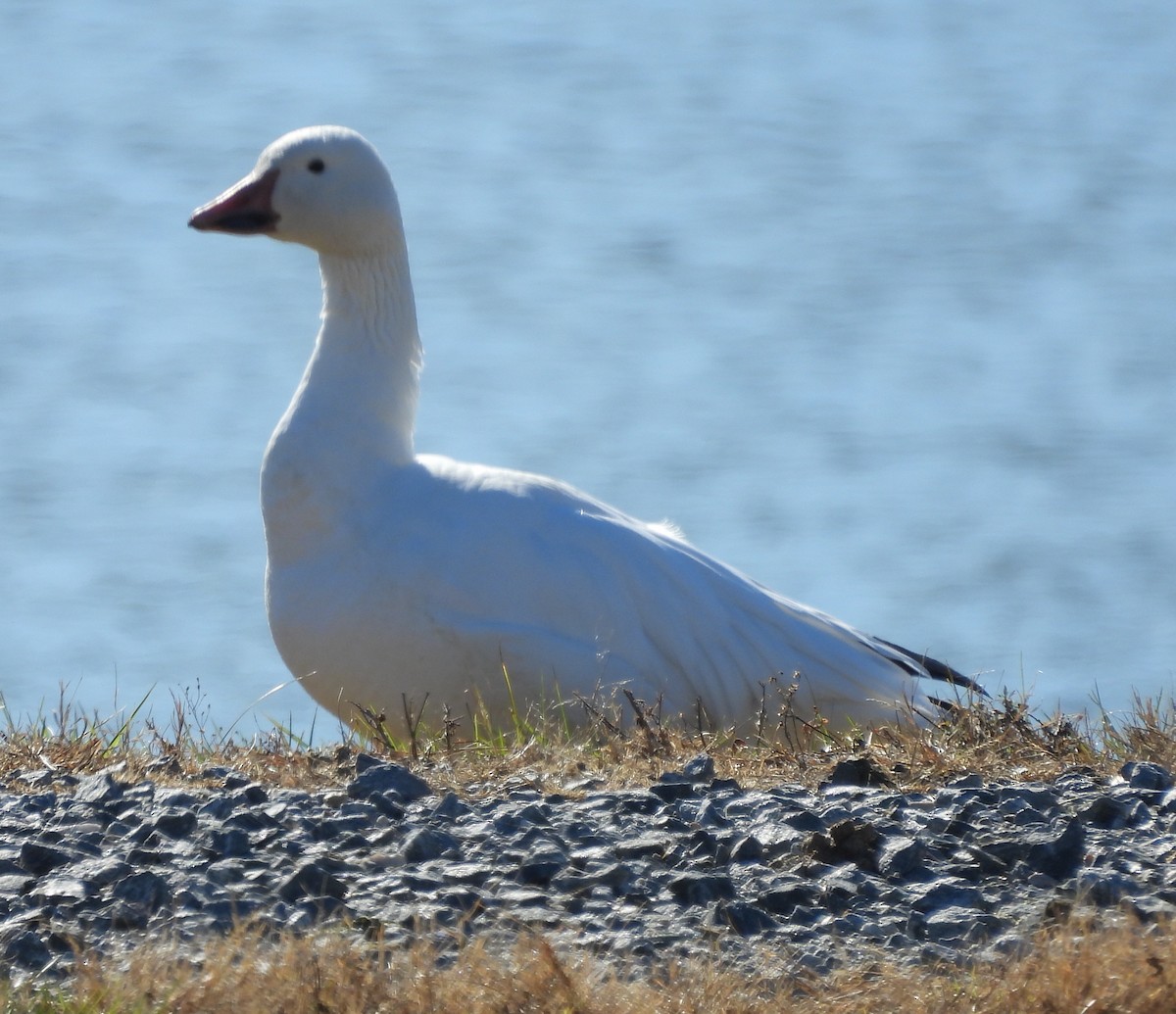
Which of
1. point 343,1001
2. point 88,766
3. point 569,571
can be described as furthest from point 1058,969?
point 569,571

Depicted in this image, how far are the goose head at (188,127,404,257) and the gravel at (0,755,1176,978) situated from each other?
10.8 feet

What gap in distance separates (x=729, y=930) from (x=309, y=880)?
868 mm

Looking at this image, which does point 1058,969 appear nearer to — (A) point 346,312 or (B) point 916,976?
(B) point 916,976

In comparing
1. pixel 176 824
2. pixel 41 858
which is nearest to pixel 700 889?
pixel 176 824

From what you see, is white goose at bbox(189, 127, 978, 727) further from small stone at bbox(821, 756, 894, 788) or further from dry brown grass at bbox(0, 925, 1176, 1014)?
dry brown grass at bbox(0, 925, 1176, 1014)

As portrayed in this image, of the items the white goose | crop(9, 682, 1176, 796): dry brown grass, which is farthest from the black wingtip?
crop(9, 682, 1176, 796): dry brown grass

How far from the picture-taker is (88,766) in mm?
4906

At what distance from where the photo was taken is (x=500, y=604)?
6367mm

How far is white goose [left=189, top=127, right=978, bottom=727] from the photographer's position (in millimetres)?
6348

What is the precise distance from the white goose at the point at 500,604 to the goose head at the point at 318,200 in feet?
2.53

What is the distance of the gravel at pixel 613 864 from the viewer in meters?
3.69

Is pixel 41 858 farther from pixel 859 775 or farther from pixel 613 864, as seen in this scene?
pixel 859 775

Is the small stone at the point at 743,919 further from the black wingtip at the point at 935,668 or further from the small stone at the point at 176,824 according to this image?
the black wingtip at the point at 935,668

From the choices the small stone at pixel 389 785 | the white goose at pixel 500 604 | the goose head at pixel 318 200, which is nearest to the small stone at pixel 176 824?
the small stone at pixel 389 785
